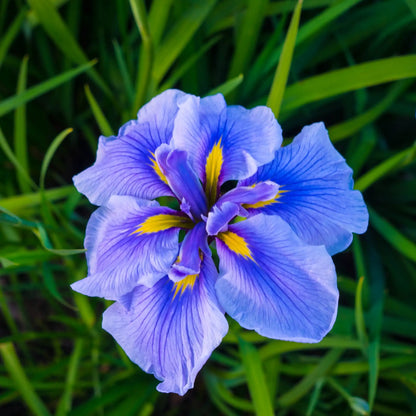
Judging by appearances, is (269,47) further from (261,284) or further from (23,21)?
(23,21)

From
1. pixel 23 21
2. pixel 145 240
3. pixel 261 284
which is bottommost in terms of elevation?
pixel 261 284

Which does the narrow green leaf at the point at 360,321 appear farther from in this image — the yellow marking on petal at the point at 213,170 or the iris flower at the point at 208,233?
the yellow marking on petal at the point at 213,170

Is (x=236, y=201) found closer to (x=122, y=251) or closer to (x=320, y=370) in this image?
(x=122, y=251)

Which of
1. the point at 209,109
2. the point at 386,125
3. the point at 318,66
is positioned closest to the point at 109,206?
the point at 209,109

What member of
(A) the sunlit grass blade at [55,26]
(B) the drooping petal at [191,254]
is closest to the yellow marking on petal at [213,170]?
(B) the drooping petal at [191,254]

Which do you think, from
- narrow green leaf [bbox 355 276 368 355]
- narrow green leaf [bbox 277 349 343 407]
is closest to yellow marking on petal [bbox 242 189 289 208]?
narrow green leaf [bbox 355 276 368 355]

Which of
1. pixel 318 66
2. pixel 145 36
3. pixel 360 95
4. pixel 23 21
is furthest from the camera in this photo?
pixel 318 66

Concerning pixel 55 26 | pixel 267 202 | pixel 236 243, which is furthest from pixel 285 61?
pixel 55 26
